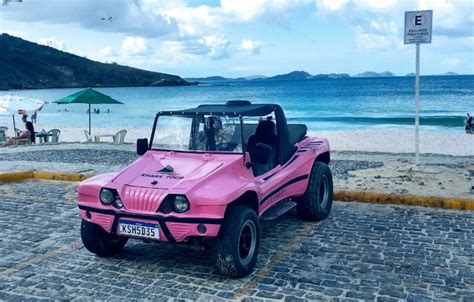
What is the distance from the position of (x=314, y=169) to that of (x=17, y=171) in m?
6.82

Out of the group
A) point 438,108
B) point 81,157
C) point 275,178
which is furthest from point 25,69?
point 275,178

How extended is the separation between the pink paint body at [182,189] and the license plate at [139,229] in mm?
43

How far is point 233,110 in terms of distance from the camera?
642cm

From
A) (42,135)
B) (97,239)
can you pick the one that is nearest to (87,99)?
(42,135)

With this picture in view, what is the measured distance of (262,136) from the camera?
671cm

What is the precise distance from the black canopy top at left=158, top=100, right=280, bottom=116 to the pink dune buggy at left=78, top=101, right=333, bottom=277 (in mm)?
12

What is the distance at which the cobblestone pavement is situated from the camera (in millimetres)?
5000

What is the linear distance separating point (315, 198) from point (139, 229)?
9.53ft

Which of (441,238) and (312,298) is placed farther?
(441,238)

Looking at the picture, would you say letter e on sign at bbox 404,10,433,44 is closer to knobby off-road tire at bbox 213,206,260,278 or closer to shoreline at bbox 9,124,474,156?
knobby off-road tire at bbox 213,206,260,278

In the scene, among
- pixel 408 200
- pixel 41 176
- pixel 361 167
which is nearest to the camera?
pixel 408 200

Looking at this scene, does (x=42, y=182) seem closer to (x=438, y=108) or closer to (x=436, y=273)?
(x=436, y=273)

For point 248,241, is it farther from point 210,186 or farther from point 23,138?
point 23,138

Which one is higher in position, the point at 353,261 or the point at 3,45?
the point at 3,45
